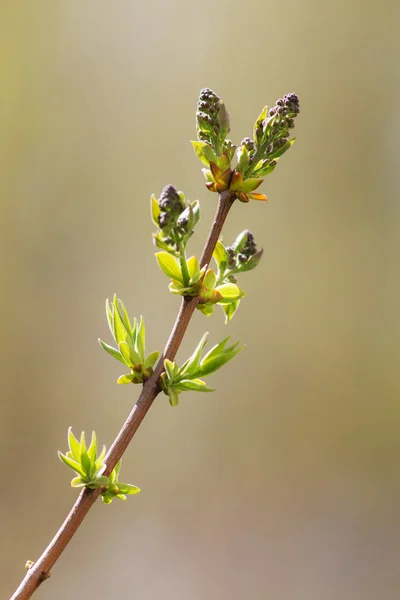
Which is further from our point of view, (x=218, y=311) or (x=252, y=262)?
(x=218, y=311)

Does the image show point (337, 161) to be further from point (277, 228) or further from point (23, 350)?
point (23, 350)

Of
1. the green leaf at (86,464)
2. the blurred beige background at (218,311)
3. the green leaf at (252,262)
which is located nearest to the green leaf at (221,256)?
the green leaf at (252,262)

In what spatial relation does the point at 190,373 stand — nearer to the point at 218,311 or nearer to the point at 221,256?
the point at 221,256

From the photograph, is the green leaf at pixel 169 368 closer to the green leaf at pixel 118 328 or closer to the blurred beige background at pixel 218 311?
the green leaf at pixel 118 328

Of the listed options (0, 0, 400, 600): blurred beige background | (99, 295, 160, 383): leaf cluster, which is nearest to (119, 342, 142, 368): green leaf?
(99, 295, 160, 383): leaf cluster

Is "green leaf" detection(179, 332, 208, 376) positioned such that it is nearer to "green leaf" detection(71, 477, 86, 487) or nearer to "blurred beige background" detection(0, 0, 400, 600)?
"green leaf" detection(71, 477, 86, 487)

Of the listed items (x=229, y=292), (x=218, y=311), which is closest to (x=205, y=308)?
(x=229, y=292)
